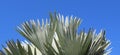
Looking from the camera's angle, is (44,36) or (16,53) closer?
(16,53)

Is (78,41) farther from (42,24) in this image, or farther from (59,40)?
(42,24)

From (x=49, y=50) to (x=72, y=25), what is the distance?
2.98ft

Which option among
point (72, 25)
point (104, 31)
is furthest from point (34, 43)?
point (104, 31)

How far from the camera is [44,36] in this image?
9.98 m

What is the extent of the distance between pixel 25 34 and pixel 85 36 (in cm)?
Answer: 156

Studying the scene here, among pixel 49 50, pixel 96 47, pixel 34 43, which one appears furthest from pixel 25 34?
pixel 96 47

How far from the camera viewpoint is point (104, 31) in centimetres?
1005

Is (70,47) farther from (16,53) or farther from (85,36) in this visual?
(16,53)

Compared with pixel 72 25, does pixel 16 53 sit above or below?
below

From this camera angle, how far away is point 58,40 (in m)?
9.70

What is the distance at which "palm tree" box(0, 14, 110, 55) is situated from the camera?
30.5 ft

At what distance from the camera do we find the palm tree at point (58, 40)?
9281mm

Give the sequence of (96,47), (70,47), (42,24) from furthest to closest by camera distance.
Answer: (42,24) < (96,47) < (70,47)

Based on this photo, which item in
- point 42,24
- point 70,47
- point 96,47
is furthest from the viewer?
point 42,24
